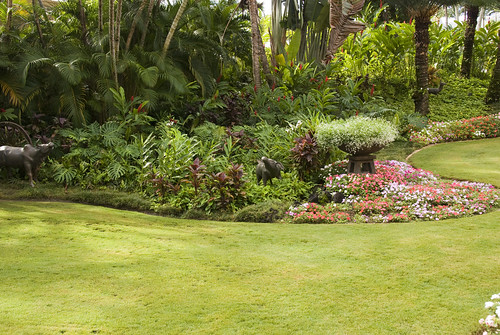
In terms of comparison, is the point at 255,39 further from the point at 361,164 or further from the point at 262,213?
the point at 262,213

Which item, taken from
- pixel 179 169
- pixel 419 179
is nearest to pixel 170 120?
pixel 179 169

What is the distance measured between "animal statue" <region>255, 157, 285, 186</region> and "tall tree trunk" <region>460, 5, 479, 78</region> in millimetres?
12667

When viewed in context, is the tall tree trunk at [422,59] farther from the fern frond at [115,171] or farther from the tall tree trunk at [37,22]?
the tall tree trunk at [37,22]

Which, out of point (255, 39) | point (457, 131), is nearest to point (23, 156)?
point (255, 39)

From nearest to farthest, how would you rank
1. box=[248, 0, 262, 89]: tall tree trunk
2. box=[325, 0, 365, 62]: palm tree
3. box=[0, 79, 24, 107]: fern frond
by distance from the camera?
box=[0, 79, 24, 107]: fern frond < box=[248, 0, 262, 89]: tall tree trunk < box=[325, 0, 365, 62]: palm tree

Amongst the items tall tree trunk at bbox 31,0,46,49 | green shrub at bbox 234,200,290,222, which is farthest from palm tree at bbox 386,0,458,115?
tall tree trunk at bbox 31,0,46,49

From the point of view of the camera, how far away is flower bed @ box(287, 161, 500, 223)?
660 cm

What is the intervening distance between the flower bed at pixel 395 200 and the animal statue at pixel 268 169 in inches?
33.4

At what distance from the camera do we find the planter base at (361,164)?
8117 millimetres

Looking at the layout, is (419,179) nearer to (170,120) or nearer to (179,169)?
(179,169)

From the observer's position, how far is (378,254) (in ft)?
15.9

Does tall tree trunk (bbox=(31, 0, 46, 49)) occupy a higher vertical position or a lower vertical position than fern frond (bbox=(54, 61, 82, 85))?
higher

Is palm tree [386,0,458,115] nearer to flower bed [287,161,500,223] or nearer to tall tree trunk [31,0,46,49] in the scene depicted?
flower bed [287,161,500,223]

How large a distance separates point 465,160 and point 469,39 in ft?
31.1
